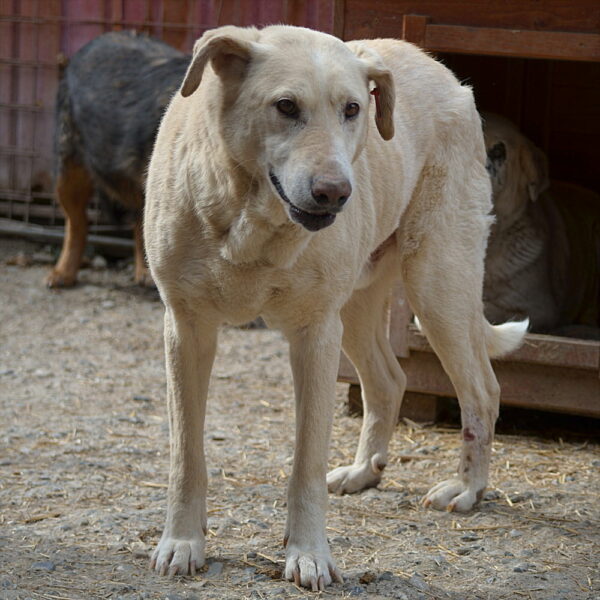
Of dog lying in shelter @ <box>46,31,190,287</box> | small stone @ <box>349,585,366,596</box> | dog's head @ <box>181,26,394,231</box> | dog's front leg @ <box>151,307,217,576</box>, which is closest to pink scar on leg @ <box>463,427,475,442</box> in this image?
small stone @ <box>349,585,366,596</box>

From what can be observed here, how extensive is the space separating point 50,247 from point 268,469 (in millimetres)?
4574

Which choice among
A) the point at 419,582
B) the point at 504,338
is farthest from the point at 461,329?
the point at 419,582

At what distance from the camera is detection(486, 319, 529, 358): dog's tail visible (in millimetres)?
4402

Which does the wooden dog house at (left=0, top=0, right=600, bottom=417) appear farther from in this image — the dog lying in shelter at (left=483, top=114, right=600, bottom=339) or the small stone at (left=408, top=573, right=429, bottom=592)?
the small stone at (left=408, top=573, right=429, bottom=592)

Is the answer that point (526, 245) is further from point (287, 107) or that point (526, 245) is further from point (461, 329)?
point (287, 107)

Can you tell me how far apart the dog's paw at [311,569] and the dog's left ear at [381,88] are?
139 centimetres

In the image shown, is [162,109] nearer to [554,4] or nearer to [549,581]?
[554,4]

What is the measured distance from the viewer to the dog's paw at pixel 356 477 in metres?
4.30

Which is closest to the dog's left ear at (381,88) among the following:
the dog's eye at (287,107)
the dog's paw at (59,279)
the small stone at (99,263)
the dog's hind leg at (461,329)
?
the dog's eye at (287,107)

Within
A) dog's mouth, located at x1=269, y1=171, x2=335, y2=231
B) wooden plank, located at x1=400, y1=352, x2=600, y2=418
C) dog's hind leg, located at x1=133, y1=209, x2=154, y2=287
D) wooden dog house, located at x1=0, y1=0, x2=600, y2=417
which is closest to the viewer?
dog's mouth, located at x1=269, y1=171, x2=335, y2=231

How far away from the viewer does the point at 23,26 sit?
8148mm

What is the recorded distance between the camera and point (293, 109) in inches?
117

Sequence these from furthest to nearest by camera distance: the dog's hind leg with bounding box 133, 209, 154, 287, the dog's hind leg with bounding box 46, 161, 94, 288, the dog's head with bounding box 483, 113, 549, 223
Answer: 1. the dog's hind leg with bounding box 46, 161, 94, 288
2. the dog's hind leg with bounding box 133, 209, 154, 287
3. the dog's head with bounding box 483, 113, 549, 223

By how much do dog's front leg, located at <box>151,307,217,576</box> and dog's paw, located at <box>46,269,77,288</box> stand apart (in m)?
4.33
